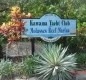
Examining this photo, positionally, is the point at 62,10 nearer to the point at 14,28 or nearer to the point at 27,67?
the point at 14,28

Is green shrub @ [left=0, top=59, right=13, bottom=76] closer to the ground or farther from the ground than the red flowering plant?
closer to the ground

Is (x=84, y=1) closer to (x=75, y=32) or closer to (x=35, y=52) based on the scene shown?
(x=75, y=32)

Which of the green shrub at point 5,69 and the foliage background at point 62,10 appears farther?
the foliage background at point 62,10

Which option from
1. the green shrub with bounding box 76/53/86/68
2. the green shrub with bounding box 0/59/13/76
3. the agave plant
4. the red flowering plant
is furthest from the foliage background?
the green shrub with bounding box 0/59/13/76

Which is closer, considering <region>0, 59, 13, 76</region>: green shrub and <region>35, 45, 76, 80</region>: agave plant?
<region>35, 45, 76, 80</region>: agave plant

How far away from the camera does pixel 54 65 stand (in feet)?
33.4

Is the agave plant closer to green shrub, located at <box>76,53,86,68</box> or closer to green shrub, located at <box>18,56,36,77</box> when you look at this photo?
green shrub, located at <box>18,56,36,77</box>

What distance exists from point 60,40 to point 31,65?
85.9 inches

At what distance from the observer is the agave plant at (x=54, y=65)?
10070 millimetres

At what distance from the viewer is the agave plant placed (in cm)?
1007

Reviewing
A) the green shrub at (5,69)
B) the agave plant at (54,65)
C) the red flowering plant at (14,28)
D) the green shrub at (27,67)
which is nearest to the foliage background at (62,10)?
the red flowering plant at (14,28)

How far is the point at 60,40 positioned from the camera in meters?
12.3

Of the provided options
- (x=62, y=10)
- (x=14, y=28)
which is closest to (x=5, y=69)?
(x=14, y=28)

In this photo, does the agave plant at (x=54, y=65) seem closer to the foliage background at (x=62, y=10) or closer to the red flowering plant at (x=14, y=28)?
the red flowering plant at (x=14, y=28)
